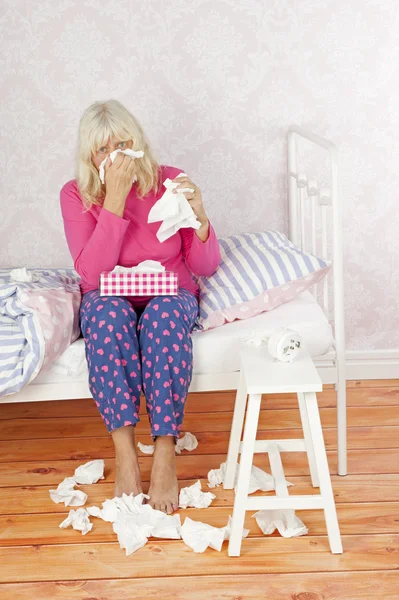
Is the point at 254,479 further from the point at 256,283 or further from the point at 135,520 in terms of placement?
the point at 256,283

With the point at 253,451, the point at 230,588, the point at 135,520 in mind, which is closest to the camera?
the point at 230,588

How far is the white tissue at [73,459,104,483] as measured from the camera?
6.23 ft

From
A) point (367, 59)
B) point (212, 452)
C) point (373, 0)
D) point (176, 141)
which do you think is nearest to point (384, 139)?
point (367, 59)

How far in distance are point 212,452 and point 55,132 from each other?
1.12 metres

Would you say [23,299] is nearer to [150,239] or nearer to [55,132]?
[150,239]

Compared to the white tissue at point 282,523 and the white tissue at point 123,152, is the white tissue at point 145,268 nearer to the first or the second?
the white tissue at point 123,152

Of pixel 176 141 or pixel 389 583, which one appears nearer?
pixel 389 583

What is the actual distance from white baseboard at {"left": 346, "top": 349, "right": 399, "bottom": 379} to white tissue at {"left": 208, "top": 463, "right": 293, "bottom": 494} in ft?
2.56

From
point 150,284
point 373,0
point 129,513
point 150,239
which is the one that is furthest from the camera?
point 373,0

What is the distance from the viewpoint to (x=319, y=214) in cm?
255

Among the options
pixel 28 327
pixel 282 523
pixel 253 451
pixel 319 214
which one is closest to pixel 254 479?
pixel 282 523

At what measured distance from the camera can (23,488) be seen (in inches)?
74.5

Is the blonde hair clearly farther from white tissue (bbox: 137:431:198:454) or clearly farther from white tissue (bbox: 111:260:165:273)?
white tissue (bbox: 137:431:198:454)

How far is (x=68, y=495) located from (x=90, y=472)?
0.38ft
